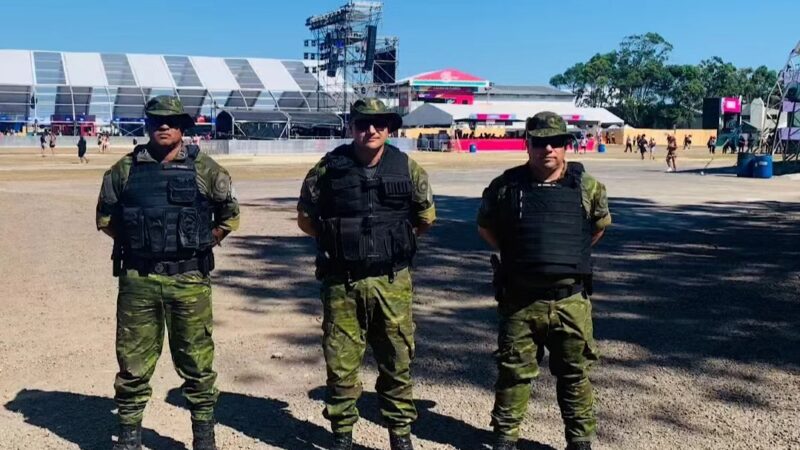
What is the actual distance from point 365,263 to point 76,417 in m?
2.15

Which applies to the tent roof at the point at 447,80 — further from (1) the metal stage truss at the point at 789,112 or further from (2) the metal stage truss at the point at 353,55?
(1) the metal stage truss at the point at 789,112

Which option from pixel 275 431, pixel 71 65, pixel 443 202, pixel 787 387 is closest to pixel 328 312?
pixel 275 431

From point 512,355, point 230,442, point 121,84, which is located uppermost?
point 121,84

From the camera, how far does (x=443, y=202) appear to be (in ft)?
58.8

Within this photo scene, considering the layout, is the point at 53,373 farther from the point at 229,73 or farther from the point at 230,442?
the point at 229,73

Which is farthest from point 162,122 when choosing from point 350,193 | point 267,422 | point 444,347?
point 444,347

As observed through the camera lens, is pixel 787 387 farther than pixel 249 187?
No

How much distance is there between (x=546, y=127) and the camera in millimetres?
3949

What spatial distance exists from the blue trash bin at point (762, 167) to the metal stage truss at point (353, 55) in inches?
2348

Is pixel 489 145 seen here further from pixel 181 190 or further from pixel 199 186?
pixel 181 190

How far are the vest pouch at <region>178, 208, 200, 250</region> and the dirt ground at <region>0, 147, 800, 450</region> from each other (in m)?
1.17

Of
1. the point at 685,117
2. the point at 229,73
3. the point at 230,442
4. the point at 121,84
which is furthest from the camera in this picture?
the point at 685,117

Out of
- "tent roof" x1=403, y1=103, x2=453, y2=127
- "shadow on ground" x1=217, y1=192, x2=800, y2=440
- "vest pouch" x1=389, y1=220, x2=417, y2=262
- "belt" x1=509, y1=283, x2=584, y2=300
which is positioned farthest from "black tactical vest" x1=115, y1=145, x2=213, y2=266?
"tent roof" x1=403, y1=103, x2=453, y2=127

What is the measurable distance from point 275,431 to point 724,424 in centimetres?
268
